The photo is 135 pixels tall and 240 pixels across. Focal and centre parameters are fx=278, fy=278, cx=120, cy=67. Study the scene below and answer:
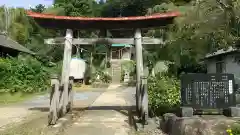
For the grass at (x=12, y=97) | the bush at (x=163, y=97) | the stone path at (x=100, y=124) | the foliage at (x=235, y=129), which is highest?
the bush at (x=163, y=97)

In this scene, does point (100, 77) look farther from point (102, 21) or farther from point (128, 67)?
point (102, 21)

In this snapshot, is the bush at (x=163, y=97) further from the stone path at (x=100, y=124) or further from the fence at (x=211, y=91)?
the fence at (x=211, y=91)

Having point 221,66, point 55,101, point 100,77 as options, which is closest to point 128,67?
→ point 100,77

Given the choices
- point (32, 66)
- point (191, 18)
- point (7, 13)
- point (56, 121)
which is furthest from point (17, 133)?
point (7, 13)

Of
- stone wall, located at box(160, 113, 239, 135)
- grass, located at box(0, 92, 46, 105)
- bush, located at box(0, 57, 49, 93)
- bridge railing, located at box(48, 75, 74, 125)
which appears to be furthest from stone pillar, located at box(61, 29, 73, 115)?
bush, located at box(0, 57, 49, 93)

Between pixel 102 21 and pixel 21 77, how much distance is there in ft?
35.5

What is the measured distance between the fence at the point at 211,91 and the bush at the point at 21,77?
1306cm

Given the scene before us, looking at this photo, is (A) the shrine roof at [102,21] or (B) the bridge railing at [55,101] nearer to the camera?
(B) the bridge railing at [55,101]

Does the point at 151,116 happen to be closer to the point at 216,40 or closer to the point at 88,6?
the point at 216,40

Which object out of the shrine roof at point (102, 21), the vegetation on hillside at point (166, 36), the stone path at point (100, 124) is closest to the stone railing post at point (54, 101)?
the stone path at point (100, 124)

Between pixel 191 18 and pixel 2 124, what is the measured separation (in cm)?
748

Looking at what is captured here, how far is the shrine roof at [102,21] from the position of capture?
32.0 ft

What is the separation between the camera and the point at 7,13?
1412 inches

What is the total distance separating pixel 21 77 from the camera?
18688 millimetres
